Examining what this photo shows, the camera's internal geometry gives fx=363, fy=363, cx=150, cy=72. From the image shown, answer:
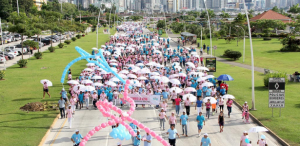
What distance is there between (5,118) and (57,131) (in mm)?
3975

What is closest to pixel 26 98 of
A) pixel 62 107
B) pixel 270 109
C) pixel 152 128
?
pixel 62 107

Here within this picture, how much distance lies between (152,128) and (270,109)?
26.9 feet

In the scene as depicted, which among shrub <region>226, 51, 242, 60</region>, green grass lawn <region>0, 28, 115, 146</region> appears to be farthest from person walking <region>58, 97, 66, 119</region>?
shrub <region>226, 51, 242, 60</region>

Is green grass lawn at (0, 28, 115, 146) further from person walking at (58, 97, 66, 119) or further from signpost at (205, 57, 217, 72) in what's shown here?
signpost at (205, 57, 217, 72)

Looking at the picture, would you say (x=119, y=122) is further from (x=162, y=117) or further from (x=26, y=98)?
(x=26, y=98)

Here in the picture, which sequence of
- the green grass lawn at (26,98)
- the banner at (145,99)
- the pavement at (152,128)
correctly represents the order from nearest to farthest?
the pavement at (152,128) → the green grass lawn at (26,98) → the banner at (145,99)

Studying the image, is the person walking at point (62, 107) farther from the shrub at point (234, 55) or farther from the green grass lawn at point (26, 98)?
the shrub at point (234, 55)

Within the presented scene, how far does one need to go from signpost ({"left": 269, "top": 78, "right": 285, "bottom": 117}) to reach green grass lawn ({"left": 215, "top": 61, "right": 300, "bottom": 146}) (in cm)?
70

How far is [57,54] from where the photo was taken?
53812 millimetres

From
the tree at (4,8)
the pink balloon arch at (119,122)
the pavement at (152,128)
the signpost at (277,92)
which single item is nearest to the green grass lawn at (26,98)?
the pavement at (152,128)

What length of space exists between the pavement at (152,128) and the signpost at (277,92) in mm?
1917

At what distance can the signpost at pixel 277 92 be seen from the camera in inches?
822

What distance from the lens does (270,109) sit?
893 inches

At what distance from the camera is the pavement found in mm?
16922
